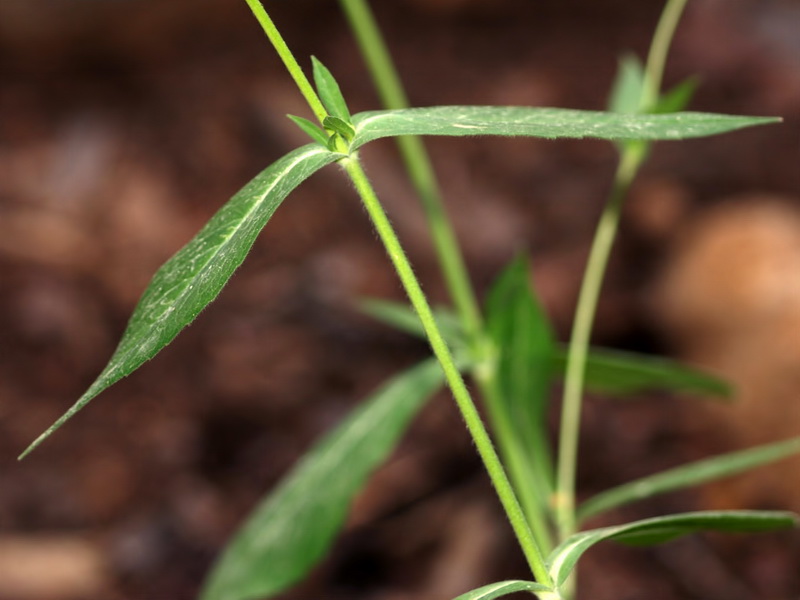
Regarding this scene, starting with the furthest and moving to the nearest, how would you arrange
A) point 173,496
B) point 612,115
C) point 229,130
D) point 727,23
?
point 727,23 → point 229,130 → point 173,496 → point 612,115

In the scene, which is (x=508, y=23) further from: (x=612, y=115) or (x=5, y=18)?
(x=612, y=115)

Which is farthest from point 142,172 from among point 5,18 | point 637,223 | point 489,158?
point 637,223

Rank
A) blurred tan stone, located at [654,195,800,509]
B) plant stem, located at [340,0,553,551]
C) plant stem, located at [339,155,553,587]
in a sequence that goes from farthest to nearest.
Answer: blurred tan stone, located at [654,195,800,509] → plant stem, located at [340,0,553,551] → plant stem, located at [339,155,553,587]

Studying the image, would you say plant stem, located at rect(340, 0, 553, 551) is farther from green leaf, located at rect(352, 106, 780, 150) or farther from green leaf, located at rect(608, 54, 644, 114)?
green leaf, located at rect(352, 106, 780, 150)

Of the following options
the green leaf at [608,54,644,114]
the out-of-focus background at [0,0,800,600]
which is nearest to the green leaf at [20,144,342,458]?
the green leaf at [608,54,644,114]

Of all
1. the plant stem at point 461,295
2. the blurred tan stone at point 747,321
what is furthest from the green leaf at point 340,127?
the blurred tan stone at point 747,321

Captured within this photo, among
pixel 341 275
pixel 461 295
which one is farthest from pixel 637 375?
pixel 341 275
